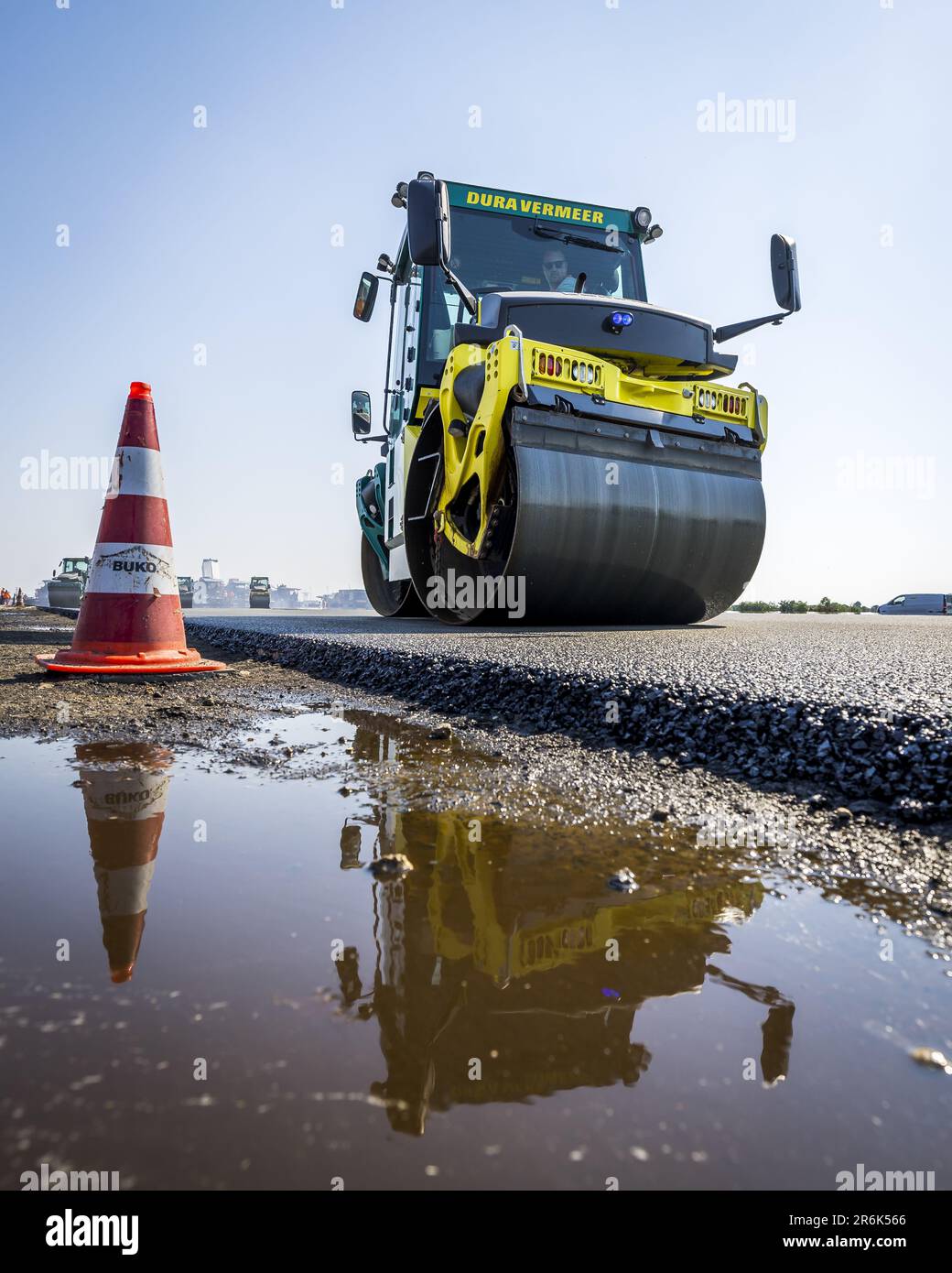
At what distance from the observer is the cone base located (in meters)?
4.16

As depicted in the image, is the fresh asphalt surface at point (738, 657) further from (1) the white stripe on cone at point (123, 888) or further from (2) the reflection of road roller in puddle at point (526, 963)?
(1) the white stripe on cone at point (123, 888)

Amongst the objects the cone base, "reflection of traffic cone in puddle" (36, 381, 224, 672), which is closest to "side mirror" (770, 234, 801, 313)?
"reflection of traffic cone in puddle" (36, 381, 224, 672)

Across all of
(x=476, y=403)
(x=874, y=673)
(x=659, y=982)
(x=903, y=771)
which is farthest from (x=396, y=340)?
(x=659, y=982)

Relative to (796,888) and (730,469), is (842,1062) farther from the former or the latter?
(730,469)

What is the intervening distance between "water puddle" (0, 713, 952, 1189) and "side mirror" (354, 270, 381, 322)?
701 cm

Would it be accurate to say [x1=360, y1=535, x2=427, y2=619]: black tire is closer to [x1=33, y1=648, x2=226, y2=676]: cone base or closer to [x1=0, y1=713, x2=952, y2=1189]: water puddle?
[x1=33, y1=648, x2=226, y2=676]: cone base

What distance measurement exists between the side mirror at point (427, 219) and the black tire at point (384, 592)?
392 cm

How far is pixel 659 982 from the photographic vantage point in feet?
3.52

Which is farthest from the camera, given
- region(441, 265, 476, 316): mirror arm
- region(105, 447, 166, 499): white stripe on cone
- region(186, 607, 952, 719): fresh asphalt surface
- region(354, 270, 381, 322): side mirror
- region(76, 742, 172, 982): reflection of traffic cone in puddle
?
region(354, 270, 381, 322): side mirror

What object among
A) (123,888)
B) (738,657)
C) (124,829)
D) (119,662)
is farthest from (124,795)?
(738,657)

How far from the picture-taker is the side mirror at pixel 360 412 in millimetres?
8586

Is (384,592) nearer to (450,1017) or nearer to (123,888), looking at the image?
(123,888)

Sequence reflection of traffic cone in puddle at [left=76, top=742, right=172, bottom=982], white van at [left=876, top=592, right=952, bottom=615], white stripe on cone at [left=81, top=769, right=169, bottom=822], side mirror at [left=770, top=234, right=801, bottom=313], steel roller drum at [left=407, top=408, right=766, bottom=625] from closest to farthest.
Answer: reflection of traffic cone in puddle at [left=76, top=742, right=172, bottom=982]
white stripe on cone at [left=81, top=769, right=169, bottom=822]
steel roller drum at [left=407, top=408, right=766, bottom=625]
side mirror at [left=770, top=234, right=801, bottom=313]
white van at [left=876, top=592, right=952, bottom=615]

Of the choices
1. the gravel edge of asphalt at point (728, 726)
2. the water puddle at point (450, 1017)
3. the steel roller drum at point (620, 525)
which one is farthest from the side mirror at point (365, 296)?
the water puddle at point (450, 1017)
